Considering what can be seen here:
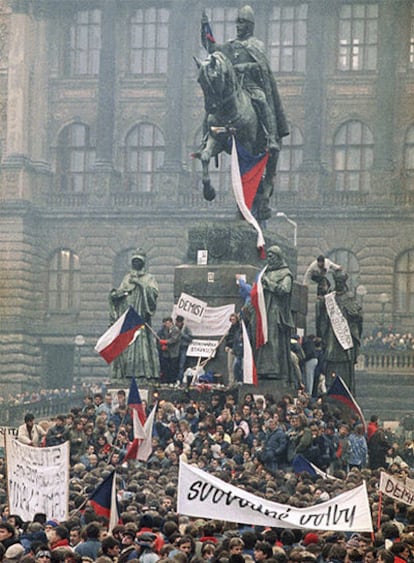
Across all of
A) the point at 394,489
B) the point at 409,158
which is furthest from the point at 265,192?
the point at 409,158

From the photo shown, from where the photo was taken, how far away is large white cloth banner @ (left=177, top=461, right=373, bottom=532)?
18266 mm

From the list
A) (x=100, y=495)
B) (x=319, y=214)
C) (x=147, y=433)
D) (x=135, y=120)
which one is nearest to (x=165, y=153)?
(x=135, y=120)

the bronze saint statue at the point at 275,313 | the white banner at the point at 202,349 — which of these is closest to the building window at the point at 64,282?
the white banner at the point at 202,349

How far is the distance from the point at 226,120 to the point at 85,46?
45589mm

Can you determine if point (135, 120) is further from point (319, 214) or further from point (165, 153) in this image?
point (319, 214)

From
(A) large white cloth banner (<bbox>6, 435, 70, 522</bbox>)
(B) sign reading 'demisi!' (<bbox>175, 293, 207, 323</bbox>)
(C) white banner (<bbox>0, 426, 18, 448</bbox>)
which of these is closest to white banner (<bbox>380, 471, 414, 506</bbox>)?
(A) large white cloth banner (<bbox>6, 435, 70, 522</bbox>)

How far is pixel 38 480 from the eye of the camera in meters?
21.3

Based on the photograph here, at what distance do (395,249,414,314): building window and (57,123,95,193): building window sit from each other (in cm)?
1302

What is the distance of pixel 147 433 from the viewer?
27125 millimetres

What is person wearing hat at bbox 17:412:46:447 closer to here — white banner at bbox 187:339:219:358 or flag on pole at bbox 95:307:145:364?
flag on pole at bbox 95:307:145:364

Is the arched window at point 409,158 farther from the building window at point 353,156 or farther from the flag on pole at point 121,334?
the flag on pole at point 121,334

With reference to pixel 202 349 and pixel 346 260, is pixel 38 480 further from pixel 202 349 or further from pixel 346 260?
pixel 346 260

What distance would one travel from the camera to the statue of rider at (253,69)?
116 feet

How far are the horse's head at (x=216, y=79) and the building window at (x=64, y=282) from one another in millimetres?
42879
